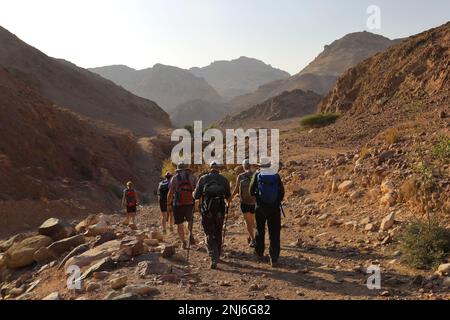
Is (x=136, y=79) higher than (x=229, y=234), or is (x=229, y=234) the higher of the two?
(x=136, y=79)

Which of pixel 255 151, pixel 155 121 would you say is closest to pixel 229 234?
pixel 255 151

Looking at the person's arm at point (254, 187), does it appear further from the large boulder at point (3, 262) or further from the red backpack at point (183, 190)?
the large boulder at point (3, 262)

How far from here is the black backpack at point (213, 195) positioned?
691 cm

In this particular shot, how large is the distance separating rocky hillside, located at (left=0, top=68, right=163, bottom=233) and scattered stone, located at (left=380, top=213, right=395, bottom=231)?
1070 centimetres

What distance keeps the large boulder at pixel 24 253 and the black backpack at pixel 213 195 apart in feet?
12.0

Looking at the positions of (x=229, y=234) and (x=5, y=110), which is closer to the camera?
(x=229, y=234)

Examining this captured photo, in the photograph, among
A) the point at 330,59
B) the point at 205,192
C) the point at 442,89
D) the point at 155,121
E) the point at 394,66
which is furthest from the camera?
the point at 330,59

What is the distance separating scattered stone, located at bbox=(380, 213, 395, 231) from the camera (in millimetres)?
7852

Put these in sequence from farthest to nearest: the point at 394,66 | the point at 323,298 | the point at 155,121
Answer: the point at 155,121
the point at 394,66
the point at 323,298

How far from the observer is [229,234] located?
968 cm

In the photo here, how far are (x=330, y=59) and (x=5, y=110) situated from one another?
98469 mm

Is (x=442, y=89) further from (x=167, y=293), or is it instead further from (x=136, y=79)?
(x=136, y=79)

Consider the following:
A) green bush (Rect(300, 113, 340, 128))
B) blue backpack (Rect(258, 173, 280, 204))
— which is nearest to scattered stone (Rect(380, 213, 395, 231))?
blue backpack (Rect(258, 173, 280, 204))

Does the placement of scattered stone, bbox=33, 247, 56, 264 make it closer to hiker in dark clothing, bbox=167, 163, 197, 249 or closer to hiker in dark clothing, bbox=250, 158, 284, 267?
hiker in dark clothing, bbox=167, 163, 197, 249
